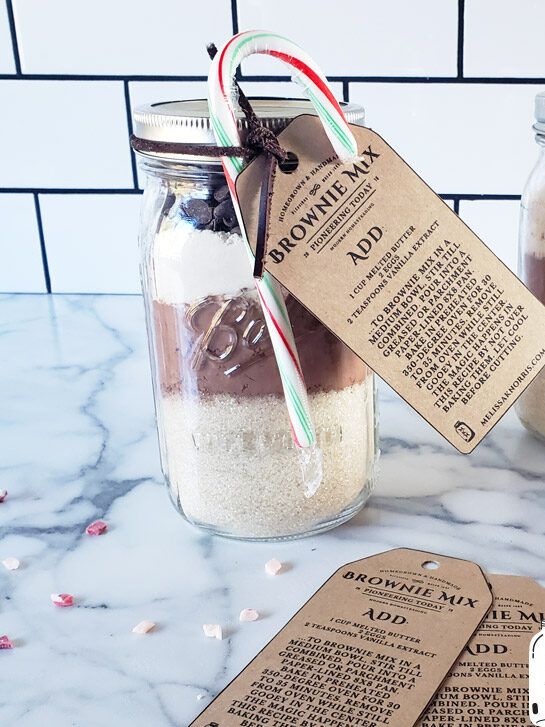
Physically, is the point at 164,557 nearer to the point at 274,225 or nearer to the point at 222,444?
the point at 222,444

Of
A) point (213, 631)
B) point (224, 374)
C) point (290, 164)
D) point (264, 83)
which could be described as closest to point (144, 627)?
point (213, 631)

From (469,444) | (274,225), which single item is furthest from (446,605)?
(274,225)

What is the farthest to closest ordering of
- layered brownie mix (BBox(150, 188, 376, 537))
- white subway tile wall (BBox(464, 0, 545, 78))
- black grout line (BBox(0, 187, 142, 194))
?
1. black grout line (BBox(0, 187, 142, 194))
2. white subway tile wall (BBox(464, 0, 545, 78))
3. layered brownie mix (BBox(150, 188, 376, 537))

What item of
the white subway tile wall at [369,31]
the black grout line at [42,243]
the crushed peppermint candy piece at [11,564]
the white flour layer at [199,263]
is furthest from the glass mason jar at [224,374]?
the black grout line at [42,243]

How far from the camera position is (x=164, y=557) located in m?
0.53

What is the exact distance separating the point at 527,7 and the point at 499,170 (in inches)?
5.9

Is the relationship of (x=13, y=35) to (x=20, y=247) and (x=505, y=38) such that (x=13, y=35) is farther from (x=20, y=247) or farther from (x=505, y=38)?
(x=505, y=38)

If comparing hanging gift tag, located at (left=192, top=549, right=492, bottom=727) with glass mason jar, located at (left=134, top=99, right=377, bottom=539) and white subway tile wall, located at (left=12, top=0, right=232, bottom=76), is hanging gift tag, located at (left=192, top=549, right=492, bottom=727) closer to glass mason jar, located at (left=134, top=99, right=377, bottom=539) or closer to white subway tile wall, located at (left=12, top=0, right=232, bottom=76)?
glass mason jar, located at (left=134, top=99, right=377, bottom=539)

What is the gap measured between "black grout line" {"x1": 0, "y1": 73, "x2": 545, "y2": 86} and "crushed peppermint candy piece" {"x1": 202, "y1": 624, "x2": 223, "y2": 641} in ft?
1.89

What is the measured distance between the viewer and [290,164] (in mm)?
432

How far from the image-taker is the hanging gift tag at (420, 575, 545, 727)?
378 mm

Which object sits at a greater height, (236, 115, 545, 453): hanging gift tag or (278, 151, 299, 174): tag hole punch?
(278, 151, 299, 174): tag hole punch

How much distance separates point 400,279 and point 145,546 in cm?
23

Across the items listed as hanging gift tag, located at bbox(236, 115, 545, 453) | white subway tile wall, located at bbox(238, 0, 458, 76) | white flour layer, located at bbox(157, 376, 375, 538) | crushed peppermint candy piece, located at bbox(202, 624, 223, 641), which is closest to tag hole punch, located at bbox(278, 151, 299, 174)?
hanging gift tag, located at bbox(236, 115, 545, 453)
